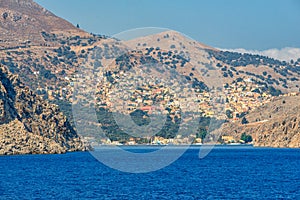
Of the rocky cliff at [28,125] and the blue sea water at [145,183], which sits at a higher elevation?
the rocky cliff at [28,125]

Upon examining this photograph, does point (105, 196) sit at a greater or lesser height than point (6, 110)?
lesser

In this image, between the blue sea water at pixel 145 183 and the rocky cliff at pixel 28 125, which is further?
the rocky cliff at pixel 28 125

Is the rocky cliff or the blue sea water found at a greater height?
the rocky cliff

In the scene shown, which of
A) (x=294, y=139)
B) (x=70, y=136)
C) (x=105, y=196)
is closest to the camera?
(x=105, y=196)

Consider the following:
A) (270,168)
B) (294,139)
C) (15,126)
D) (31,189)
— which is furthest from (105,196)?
(294,139)

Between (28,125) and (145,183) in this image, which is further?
(28,125)

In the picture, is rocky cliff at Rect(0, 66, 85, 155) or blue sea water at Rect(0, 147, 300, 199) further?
rocky cliff at Rect(0, 66, 85, 155)

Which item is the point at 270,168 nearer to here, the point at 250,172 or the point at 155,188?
the point at 250,172

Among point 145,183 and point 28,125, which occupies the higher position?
point 28,125
